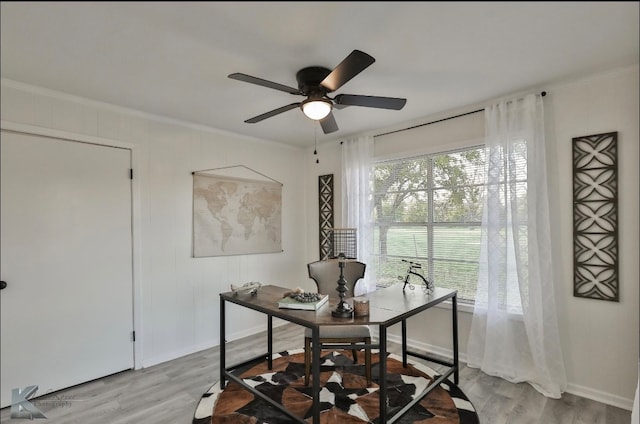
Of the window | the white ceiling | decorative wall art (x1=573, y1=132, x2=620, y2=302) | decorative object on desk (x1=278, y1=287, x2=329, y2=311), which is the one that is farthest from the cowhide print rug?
the white ceiling

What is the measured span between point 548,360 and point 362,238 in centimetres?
199

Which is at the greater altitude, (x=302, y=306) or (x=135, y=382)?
(x=302, y=306)

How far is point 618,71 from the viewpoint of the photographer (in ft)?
7.90

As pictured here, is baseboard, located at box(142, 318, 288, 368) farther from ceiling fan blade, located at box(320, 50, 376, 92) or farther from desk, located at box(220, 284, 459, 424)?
ceiling fan blade, located at box(320, 50, 376, 92)

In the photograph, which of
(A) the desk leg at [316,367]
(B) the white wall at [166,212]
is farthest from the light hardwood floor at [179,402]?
(A) the desk leg at [316,367]

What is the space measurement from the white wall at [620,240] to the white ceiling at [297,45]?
7.6 inches

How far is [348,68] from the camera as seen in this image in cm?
190

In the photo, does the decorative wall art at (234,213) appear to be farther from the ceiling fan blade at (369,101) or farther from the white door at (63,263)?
the ceiling fan blade at (369,101)

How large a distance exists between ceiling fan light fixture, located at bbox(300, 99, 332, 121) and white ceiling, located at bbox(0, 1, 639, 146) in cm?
25

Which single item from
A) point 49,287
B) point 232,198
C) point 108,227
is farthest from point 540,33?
point 49,287

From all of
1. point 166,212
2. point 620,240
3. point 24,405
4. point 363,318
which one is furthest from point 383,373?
point 24,405

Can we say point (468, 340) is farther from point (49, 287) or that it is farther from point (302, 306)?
point (49, 287)

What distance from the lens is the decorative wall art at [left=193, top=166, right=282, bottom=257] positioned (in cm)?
364

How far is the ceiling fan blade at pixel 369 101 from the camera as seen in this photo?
7.38ft
